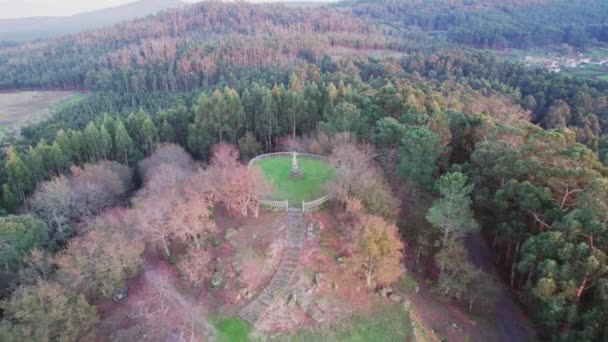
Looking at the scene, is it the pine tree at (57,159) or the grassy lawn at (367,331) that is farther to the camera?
the pine tree at (57,159)

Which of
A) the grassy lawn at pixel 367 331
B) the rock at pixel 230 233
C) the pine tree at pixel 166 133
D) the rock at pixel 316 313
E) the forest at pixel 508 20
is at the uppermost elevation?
the forest at pixel 508 20

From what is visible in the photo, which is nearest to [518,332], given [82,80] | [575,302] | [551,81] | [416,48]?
[575,302]

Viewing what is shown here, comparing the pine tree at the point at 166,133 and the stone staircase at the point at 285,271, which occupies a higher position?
the pine tree at the point at 166,133

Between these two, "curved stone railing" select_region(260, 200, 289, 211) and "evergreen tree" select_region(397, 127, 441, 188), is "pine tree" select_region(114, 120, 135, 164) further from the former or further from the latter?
"evergreen tree" select_region(397, 127, 441, 188)

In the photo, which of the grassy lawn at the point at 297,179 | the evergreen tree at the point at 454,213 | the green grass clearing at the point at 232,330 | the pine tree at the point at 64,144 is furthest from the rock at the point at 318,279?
the pine tree at the point at 64,144

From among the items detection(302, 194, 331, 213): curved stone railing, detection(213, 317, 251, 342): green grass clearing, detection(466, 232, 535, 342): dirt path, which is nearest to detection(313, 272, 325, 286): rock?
detection(213, 317, 251, 342): green grass clearing

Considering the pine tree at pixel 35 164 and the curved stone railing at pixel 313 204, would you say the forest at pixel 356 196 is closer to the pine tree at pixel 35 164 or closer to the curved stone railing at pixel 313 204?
the pine tree at pixel 35 164
